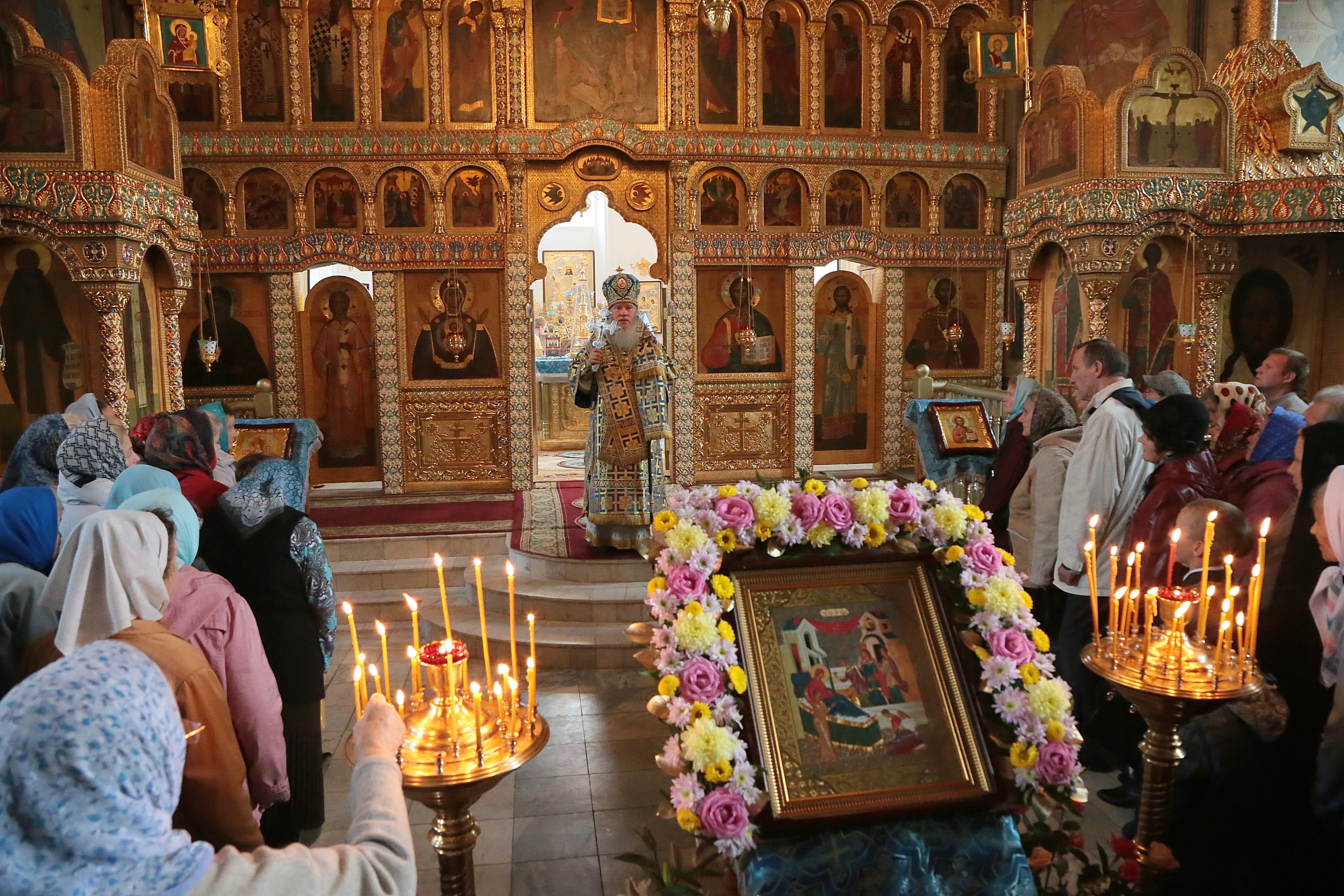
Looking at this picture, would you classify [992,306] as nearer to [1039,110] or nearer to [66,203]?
[1039,110]

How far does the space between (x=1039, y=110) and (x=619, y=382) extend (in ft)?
20.4

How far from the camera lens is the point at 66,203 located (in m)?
7.93

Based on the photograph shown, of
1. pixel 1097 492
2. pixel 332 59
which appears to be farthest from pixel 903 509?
pixel 332 59

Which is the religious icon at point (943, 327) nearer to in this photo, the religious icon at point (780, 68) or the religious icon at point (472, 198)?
the religious icon at point (780, 68)

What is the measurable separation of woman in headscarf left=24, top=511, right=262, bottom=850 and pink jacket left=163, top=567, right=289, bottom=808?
28 centimetres

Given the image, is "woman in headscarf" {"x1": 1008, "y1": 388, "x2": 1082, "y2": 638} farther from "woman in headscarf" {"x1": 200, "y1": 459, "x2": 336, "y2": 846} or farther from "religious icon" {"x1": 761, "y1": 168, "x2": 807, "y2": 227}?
"religious icon" {"x1": 761, "y1": 168, "x2": 807, "y2": 227}

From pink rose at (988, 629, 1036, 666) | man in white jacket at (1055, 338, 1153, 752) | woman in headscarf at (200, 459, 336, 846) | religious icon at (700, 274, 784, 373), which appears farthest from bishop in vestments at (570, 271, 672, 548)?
pink rose at (988, 629, 1036, 666)

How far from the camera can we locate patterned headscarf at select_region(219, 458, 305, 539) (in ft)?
11.4

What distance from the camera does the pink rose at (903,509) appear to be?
2822 mm

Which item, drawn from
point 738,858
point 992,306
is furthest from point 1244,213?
point 738,858

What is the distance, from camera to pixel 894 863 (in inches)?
95.0

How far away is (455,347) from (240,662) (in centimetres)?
896

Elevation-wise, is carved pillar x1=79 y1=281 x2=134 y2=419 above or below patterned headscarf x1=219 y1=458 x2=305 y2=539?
above

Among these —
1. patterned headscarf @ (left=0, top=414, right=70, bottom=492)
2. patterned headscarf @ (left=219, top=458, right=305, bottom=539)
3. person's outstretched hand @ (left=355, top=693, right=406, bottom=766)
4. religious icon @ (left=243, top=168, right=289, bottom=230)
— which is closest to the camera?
person's outstretched hand @ (left=355, top=693, right=406, bottom=766)
